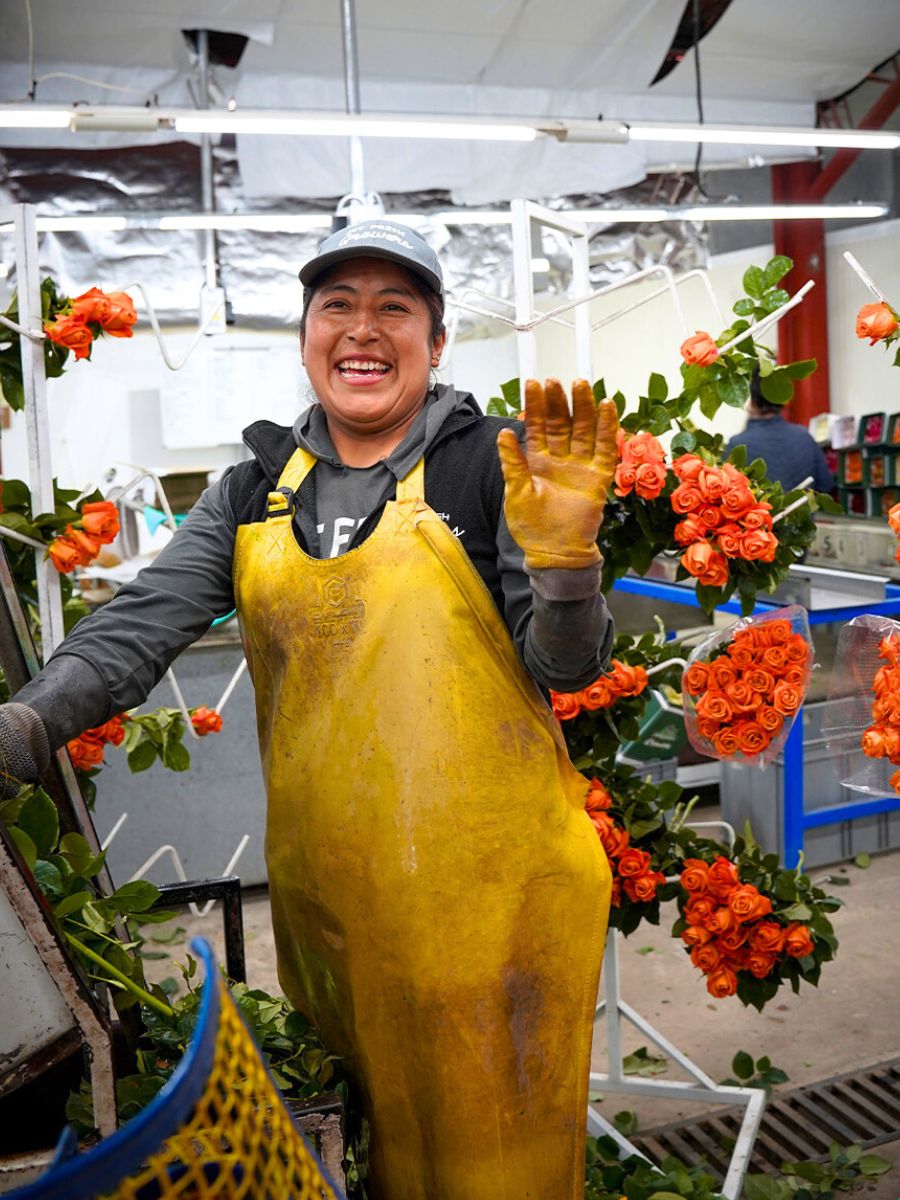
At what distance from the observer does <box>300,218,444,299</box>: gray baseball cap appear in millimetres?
1613

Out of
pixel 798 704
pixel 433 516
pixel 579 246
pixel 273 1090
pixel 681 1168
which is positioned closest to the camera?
pixel 273 1090

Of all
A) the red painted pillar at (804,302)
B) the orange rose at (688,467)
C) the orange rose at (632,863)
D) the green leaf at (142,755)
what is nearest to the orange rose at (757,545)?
the orange rose at (688,467)

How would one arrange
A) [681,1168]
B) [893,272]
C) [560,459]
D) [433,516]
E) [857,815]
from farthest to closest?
[893,272]
[857,815]
[681,1168]
[433,516]
[560,459]

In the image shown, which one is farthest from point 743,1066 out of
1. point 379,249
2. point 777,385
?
point 379,249

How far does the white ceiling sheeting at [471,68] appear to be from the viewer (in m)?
6.14

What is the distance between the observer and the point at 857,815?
13.7ft

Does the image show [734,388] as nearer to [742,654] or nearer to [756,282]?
[756,282]

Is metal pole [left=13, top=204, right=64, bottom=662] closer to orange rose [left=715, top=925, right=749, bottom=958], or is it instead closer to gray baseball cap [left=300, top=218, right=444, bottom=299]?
gray baseball cap [left=300, top=218, right=444, bottom=299]

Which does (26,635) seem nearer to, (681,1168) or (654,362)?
(681,1168)

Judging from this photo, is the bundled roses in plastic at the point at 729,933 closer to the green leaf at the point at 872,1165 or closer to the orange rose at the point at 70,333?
the green leaf at the point at 872,1165

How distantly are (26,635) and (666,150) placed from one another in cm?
699

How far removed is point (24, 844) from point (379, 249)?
2.80 feet

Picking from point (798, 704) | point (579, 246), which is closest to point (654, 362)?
point (579, 246)

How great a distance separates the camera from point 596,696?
2248 millimetres
